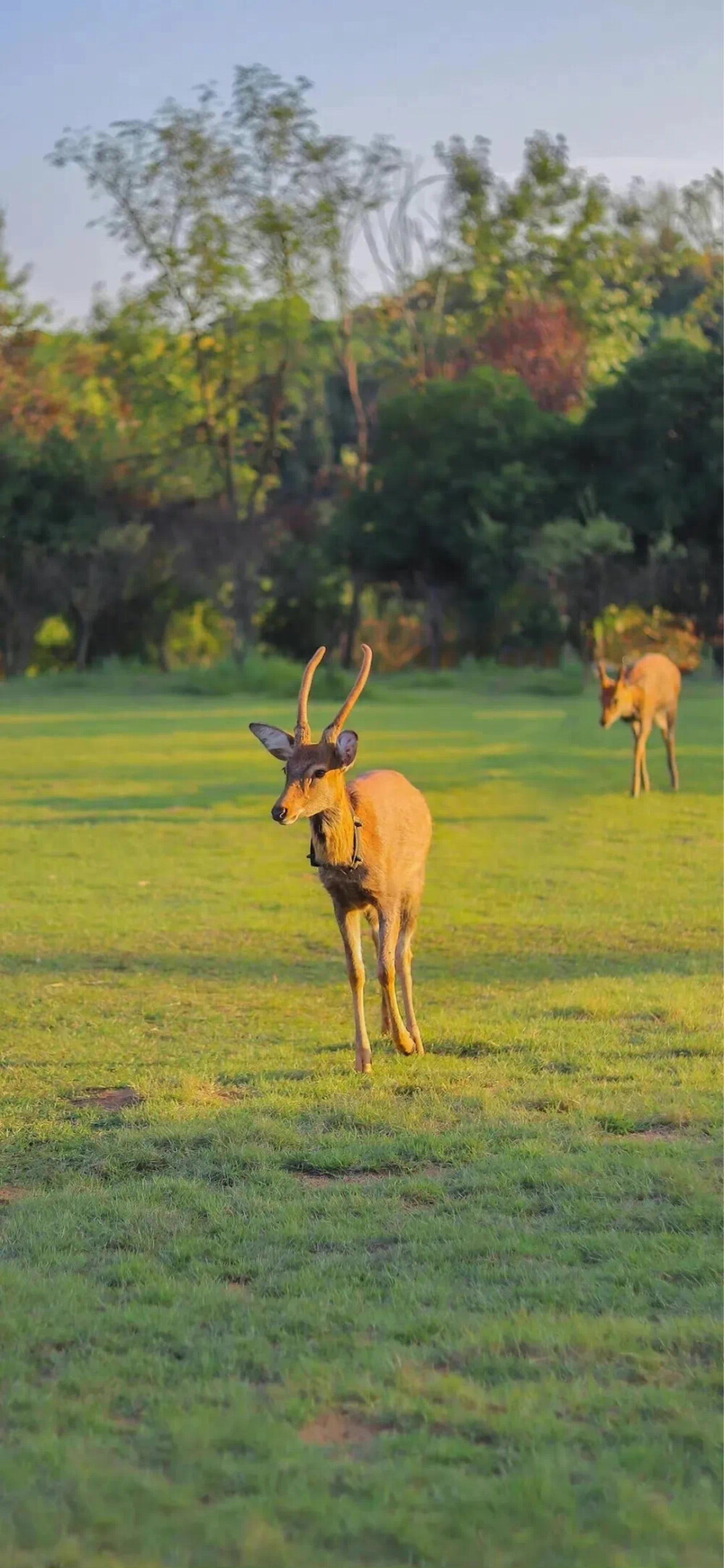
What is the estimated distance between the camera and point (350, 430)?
192ft

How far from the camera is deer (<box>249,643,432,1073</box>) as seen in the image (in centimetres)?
763

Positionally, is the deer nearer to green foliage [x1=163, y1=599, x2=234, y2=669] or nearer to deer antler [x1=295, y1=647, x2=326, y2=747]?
deer antler [x1=295, y1=647, x2=326, y2=747]

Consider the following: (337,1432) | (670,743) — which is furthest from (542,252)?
(337,1432)

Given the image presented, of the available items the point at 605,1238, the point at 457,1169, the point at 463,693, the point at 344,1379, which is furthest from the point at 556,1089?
the point at 463,693

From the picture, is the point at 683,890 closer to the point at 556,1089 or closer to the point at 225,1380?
the point at 556,1089

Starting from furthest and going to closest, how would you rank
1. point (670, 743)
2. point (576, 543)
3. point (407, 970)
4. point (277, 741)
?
point (576, 543), point (670, 743), point (407, 970), point (277, 741)

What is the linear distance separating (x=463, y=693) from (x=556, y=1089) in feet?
112

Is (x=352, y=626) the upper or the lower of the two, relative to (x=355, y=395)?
lower

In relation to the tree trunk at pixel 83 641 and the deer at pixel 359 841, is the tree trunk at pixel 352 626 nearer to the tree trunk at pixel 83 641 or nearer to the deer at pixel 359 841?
the tree trunk at pixel 83 641

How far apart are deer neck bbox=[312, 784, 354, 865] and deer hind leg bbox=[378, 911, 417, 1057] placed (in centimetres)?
48

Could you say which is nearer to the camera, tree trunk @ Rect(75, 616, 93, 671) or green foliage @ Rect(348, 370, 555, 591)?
green foliage @ Rect(348, 370, 555, 591)

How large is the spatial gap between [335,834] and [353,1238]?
2418 millimetres

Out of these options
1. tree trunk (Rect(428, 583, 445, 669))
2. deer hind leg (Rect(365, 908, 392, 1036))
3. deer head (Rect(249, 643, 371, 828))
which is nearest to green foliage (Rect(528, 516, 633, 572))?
tree trunk (Rect(428, 583, 445, 669))

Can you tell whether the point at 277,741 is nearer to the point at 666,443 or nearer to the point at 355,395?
the point at 666,443
